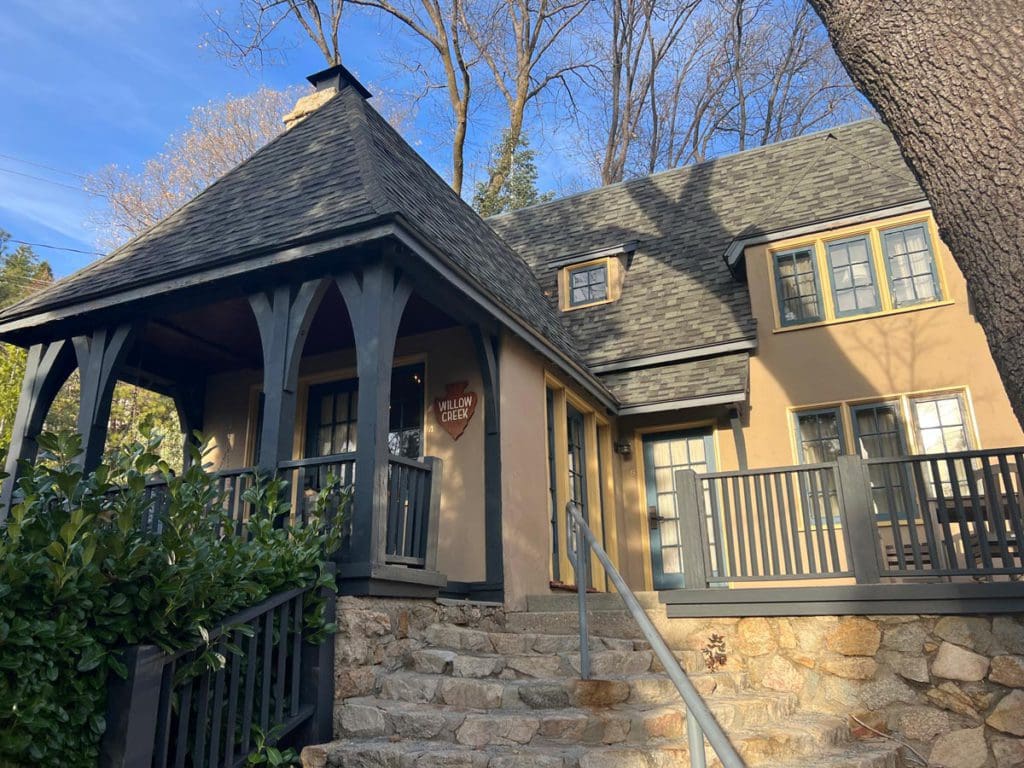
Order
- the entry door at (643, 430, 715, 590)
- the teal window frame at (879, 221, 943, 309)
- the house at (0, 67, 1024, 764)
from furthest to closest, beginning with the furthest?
1. the entry door at (643, 430, 715, 590)
2. the teal window frame at (879, 221, 943, 309)
3. the house at (0, 67, 1024, 764)

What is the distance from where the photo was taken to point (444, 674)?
15.6 feet

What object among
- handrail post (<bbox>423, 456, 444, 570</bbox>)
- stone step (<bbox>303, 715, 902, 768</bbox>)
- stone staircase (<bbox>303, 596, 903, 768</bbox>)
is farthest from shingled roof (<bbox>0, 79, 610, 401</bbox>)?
stone step (<bbox>303, 715, 902, 768</bbox>)

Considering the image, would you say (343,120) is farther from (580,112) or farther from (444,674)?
(580,112)

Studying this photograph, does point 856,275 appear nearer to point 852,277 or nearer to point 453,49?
point 852,277

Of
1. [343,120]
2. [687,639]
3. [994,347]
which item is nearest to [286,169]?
[343,120]

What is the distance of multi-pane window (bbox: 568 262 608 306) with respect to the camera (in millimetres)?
10378

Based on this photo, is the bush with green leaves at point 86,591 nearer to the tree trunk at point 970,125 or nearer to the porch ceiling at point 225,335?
the tree trunk at point 970,125

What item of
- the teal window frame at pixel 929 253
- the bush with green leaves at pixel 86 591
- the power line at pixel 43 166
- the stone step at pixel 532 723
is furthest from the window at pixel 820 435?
the power line at pixel 43 166

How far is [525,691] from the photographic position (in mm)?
4332

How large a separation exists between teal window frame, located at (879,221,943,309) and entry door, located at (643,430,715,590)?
249cm

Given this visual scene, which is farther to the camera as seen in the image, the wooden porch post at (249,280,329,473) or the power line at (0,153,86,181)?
the power line at (0,153,86,181)

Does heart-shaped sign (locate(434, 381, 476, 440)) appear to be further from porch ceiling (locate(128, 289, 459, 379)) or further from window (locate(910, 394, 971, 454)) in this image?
window (locate(910, 394, 971, 454))

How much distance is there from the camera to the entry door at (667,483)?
8758 millimetres

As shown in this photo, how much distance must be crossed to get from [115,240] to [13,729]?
1918cm
